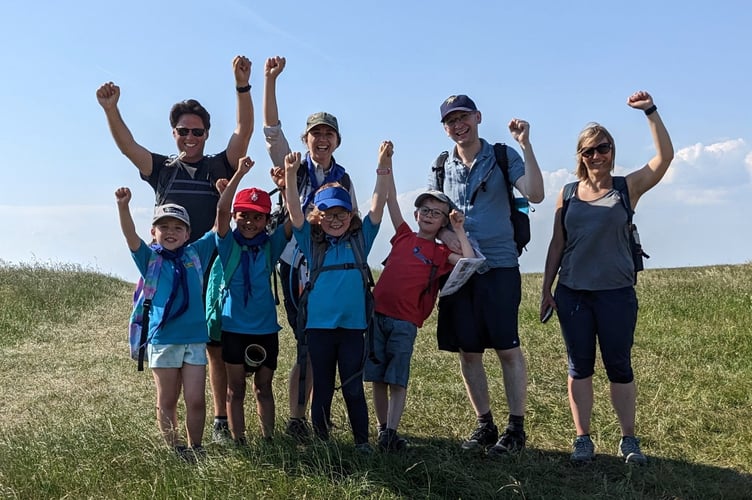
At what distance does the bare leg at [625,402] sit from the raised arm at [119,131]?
13.2 feet

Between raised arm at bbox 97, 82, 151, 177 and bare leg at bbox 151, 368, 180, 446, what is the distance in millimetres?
1529

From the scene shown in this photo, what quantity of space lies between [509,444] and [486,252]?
1.57 m

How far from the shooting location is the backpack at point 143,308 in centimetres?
509

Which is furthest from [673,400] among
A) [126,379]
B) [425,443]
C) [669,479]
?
[126,379]

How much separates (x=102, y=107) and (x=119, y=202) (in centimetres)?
83

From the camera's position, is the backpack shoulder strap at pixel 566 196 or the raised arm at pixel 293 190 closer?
the raised arm at pixel 293 190

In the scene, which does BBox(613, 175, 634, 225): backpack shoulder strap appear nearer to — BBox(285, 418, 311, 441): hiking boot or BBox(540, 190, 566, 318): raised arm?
BBox(540, 190, 566, 318): raised arm

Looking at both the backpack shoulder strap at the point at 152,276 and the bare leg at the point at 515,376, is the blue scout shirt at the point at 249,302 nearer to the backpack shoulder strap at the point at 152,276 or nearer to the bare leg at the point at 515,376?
the backpack shoulder strap at the point at 152,276

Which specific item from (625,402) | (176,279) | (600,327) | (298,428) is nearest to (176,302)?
(176,279)

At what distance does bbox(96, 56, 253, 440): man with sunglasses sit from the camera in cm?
546

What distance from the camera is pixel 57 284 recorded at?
1752 cm

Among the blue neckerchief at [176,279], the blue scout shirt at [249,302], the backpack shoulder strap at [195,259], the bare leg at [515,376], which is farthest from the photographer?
the bare leg at [515,376]

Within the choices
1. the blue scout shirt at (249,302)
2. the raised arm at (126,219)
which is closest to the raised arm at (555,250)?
the blue scout shirt at (249,302)

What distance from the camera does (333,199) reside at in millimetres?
5203
